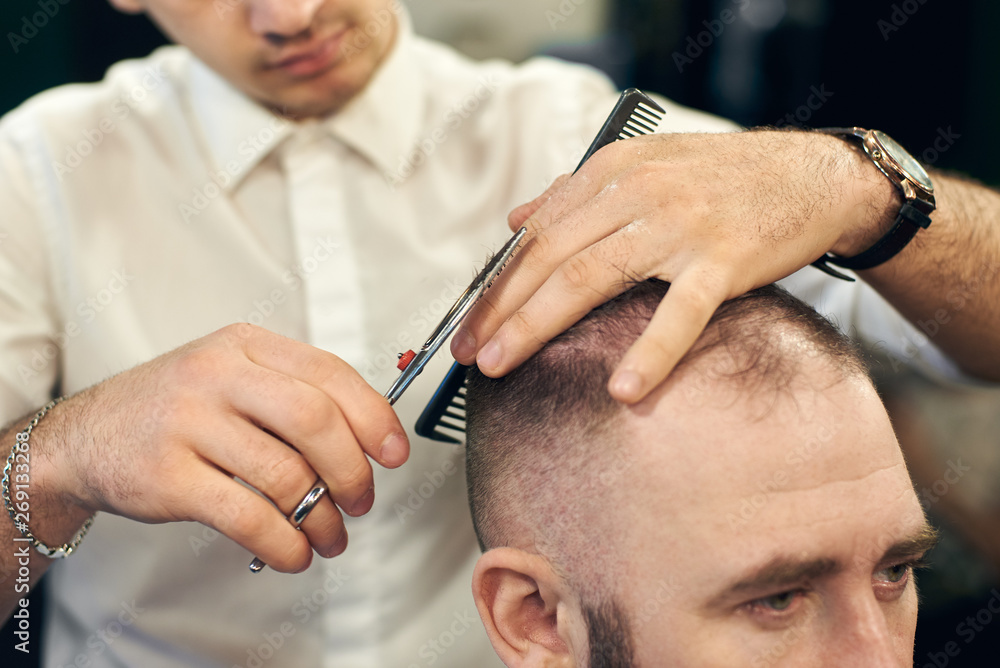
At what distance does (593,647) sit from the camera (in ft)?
3.69

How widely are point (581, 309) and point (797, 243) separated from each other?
0.37 metres

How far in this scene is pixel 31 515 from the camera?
130 centimetres

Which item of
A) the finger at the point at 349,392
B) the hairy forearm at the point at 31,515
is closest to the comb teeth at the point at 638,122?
the finger at the point at 349,392

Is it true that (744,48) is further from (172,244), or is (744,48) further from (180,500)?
(180,500)

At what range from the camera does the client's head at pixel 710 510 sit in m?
1.05

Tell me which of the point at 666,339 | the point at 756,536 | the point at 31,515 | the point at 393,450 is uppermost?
the point at 666,339

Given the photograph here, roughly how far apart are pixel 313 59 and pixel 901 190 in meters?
1.19

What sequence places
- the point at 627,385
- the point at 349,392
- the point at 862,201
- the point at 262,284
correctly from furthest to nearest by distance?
the point at 262,284, the point at 862,201, the point at 349,392, the point at 627,385

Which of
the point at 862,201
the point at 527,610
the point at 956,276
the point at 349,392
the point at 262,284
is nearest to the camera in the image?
the point at 349,392

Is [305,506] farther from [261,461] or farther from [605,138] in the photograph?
[605,138]

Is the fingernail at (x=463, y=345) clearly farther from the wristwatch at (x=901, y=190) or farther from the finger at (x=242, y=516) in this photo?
the wristwatch at (x=901, y=190)

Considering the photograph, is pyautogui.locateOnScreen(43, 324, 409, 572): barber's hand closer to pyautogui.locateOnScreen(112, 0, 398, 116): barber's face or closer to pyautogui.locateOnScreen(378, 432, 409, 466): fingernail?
pyautogui.locateOnScreen(378, 432, 409, 466): fingernail

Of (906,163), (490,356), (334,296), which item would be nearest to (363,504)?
(490,356)

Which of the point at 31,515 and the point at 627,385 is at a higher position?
the point at 627,385
